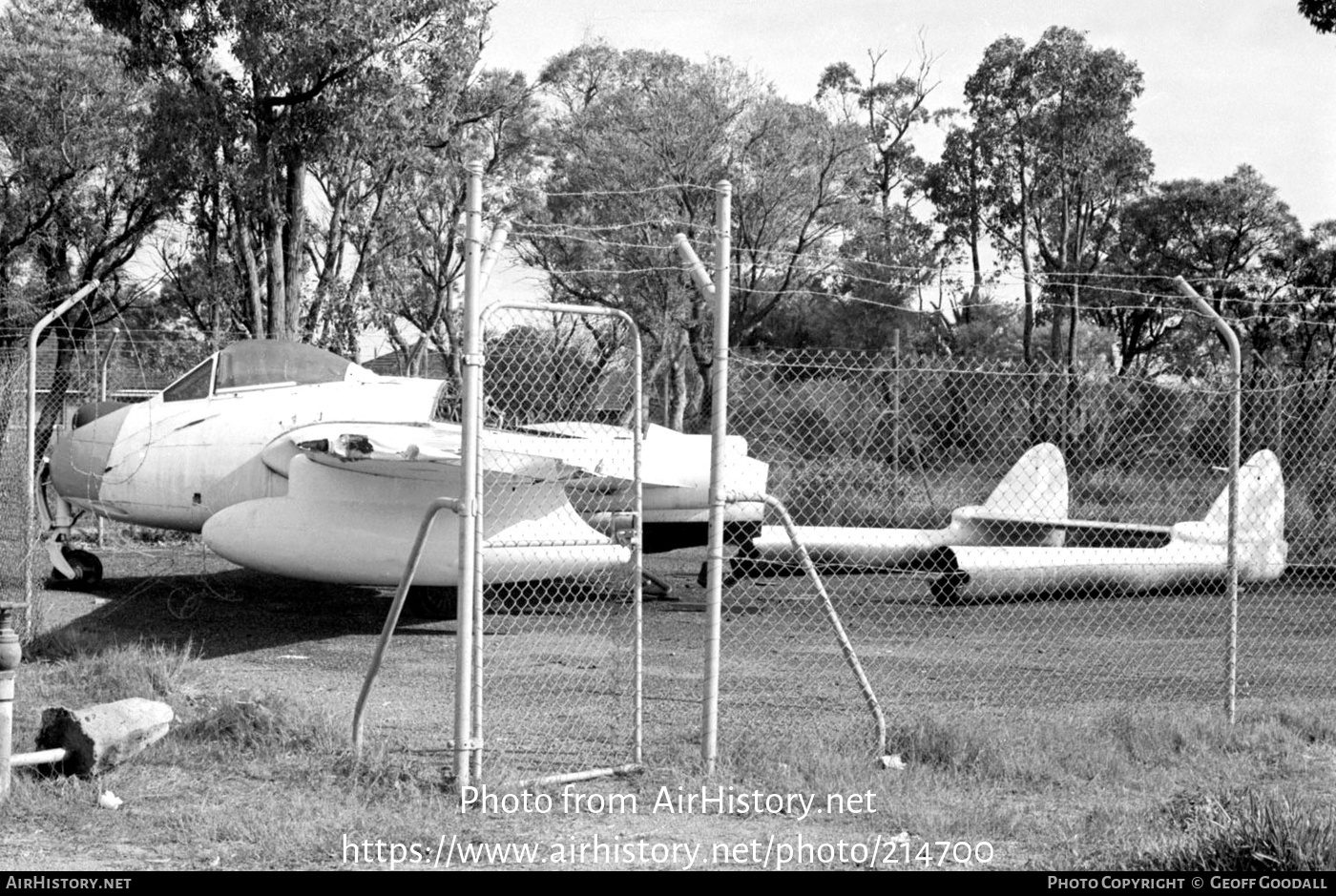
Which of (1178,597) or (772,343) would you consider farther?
(772,343)

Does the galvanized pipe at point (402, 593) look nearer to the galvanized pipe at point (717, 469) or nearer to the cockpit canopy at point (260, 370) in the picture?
the galvanized pipe at point (717, 469)

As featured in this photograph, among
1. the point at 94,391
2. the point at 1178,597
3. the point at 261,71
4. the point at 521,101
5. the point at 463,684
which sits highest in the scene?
the point at 521,101

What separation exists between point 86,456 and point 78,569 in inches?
56.4

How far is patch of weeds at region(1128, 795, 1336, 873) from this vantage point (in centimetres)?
464

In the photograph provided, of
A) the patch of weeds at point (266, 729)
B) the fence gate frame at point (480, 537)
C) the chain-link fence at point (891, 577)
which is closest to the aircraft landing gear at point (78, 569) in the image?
the chain-link fence at point (891, 577)

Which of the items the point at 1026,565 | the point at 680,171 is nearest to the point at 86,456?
the point at 1026,565

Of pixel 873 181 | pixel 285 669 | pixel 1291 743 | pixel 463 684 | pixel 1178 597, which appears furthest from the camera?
pixel 873 181

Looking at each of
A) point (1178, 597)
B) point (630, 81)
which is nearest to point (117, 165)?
point (630, 81)

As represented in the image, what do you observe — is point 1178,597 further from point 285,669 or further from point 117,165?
point 117,165

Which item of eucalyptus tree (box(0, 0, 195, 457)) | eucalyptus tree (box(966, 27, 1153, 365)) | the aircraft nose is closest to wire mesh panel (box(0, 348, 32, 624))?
the aircraft nose

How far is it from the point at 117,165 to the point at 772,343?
2458 centimetres

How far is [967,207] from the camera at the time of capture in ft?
132

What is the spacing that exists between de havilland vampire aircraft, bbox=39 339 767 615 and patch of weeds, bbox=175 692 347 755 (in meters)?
3.34

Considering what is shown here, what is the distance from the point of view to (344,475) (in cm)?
1152
